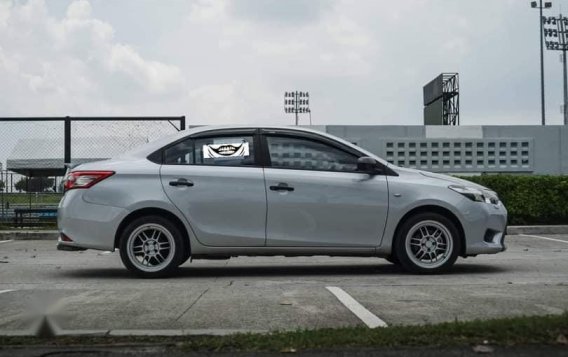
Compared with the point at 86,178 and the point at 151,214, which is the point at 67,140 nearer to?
the point at 86,178

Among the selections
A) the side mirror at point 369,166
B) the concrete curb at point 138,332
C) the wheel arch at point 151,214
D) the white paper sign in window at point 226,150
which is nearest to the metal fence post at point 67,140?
the wheel arch at point 151,214

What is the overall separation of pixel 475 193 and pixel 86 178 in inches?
165

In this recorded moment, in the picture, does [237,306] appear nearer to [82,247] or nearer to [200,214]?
[200,214]

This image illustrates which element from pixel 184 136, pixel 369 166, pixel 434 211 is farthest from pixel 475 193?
pixel 184 136

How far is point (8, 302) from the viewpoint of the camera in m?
5.43

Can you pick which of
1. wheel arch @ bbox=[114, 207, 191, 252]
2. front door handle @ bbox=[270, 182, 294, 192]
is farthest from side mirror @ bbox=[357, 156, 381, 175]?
wheel arch @ bbox=[114, 207, 191, 252]

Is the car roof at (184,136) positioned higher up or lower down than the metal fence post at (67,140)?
lower down

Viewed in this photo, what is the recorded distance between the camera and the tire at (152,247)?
6879 mm

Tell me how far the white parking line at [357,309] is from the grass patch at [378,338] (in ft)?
1.44

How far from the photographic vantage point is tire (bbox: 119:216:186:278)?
6879 mm

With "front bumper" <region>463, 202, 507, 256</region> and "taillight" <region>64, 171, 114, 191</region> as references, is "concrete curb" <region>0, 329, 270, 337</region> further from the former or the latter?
"front bumper" <region>463, 202, 507, 256</region>

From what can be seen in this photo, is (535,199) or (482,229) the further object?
(535,199)

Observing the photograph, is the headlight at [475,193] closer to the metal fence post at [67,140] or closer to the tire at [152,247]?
the tire at [152,247]

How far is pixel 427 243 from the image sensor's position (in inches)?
279
